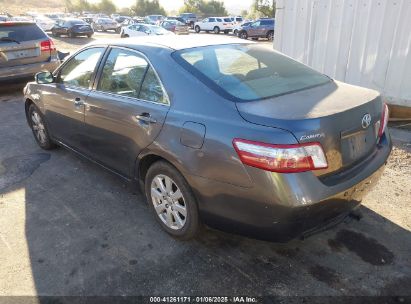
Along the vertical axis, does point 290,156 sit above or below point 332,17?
below

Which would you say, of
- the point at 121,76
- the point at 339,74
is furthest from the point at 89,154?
the point at 339,74

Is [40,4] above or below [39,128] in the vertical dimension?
below

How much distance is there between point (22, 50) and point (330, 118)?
749cm

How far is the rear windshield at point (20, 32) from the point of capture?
25.5 feet

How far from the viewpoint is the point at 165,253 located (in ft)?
9.84

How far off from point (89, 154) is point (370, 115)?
2781 mm

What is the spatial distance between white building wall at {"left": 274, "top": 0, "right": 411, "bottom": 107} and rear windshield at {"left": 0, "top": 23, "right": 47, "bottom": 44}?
5.17 m

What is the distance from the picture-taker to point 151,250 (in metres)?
3.04

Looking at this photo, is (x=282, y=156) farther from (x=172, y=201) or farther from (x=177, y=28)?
(x=177, y=28)

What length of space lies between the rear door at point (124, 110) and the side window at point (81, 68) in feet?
0.67

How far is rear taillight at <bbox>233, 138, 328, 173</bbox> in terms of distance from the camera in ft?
7.38

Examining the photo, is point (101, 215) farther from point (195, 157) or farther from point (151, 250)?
point (195, 157)

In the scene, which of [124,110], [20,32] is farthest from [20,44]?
[124,110]

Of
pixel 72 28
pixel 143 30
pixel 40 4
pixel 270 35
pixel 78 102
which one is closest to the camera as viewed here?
pixel 78 102
